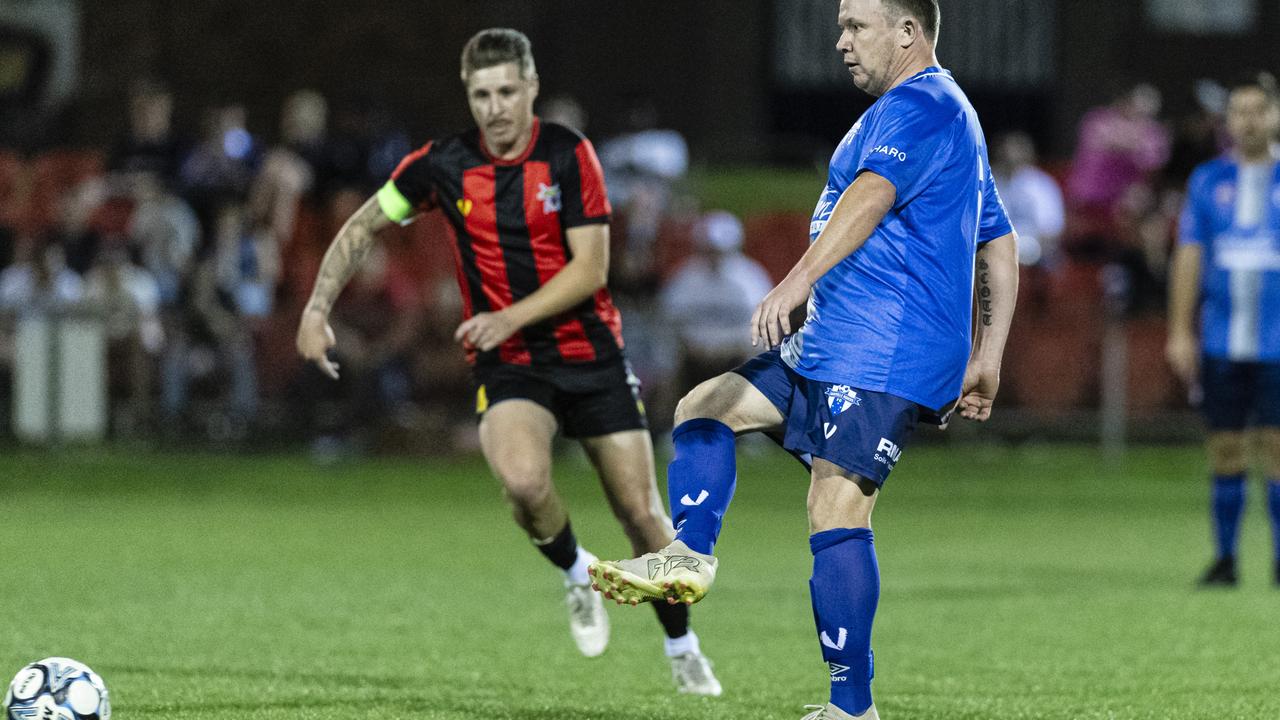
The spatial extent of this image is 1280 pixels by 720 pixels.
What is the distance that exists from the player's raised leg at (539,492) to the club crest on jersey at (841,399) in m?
1.90

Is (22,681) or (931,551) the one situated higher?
(22,681)

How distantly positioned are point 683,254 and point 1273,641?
11.4 metres

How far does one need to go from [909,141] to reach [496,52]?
7.23ft

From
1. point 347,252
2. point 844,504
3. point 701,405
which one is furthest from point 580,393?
point 844,504

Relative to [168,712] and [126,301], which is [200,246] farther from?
[168,712]

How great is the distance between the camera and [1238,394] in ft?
33.1

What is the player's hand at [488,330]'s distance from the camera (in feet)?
21.6

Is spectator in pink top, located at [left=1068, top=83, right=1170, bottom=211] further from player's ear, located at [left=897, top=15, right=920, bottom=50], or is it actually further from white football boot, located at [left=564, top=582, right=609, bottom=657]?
player's ear, located at [left=897, top=15, right=920, bottom=50]

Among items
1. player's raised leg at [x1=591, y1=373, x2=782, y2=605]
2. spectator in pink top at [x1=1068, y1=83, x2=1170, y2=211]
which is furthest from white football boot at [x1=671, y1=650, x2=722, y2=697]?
spectator in pink top at [x1=1068, y1=83, x2=1170, y2=211]

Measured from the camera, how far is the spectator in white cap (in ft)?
55.9

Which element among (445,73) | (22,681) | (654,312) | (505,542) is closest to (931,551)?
(505,542)

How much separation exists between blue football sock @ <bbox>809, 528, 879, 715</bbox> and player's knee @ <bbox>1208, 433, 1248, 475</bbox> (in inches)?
216

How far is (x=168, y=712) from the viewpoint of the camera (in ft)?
19.0

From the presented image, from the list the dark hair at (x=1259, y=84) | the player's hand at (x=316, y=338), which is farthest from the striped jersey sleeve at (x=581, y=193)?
the dark hair at (x=1259, y=84)
